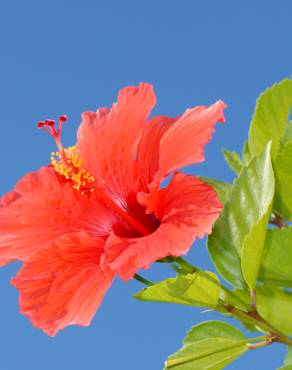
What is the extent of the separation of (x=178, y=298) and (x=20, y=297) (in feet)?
1.18

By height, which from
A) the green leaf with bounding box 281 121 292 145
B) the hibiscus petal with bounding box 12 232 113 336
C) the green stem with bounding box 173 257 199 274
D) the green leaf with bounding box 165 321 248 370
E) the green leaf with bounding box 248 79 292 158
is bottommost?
the green leaf with bounding box 165 321 248 370

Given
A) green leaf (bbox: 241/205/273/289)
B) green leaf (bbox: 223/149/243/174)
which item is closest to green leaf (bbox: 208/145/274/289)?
green leaf (bbox: 241/205/273/289)

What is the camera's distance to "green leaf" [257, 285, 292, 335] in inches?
68.5

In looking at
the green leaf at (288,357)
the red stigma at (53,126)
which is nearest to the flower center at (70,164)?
the red stigma at (53,126)

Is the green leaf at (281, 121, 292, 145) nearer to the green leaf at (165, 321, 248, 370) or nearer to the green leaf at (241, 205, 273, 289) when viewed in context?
the green leaf at (241, 205, 273, 289)

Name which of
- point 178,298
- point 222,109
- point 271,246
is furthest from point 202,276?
point 222,109

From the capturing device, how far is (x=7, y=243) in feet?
5.56

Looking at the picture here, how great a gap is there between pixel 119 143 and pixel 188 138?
0.75ft

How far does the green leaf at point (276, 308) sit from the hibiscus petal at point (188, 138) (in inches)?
17.0

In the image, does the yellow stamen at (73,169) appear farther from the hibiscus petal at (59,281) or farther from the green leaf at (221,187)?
the green leaf at (221,187)

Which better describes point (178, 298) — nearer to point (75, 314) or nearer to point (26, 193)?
point (75, 314)

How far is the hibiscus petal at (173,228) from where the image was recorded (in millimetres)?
1400

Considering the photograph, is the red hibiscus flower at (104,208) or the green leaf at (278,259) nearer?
the red hibiscus flower at (104,208)

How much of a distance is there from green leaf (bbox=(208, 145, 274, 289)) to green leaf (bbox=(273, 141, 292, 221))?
0.04 metres
